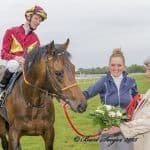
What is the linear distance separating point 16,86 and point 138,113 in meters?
3.01

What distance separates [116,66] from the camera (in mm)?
6633

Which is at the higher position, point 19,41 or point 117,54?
point 19,41

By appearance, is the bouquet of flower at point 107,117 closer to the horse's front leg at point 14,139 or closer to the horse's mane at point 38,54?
the horse's mane at point 38,54

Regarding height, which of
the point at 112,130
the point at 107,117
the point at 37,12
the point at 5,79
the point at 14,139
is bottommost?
the point at 14,139

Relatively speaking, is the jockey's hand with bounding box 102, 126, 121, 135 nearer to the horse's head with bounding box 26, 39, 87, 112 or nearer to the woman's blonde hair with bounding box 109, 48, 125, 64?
the horse's head with bounding box 26, 39, 87, 112

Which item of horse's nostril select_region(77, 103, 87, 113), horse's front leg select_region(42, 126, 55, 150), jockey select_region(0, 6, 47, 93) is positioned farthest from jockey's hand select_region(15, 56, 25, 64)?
horse's nostril select_region(77, 103, 87, 113)

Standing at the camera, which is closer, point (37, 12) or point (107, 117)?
point (107, 117)

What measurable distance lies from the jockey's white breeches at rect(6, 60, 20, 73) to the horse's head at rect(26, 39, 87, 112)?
93 centimetres

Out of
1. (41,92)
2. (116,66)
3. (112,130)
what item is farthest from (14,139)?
(112,130)

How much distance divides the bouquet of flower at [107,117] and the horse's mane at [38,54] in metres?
1.35

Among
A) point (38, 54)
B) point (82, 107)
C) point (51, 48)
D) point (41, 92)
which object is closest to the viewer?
point (82, 107)

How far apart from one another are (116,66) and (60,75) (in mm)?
794

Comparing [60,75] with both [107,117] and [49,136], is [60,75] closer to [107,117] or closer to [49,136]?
[107,117]

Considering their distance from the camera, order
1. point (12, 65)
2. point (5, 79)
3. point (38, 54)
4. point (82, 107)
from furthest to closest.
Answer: point (5, 79) → point (12, 65) → point (38, 54) → point (82, 107)
